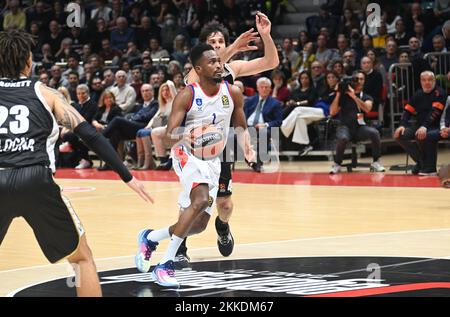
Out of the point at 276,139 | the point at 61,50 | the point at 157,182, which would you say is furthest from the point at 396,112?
the point at 61,50

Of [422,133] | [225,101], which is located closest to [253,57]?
[422,133]

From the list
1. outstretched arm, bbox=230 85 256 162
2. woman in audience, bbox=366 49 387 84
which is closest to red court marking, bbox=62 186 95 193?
woman in audience, bbox=366 49 387 84

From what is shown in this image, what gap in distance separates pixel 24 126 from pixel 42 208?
469 mm

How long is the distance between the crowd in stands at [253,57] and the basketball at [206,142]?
25.7 ft

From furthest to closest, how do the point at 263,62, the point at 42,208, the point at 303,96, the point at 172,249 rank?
the point at 303,96
the point at 263,62
the point at 172,249
the point at 42,208

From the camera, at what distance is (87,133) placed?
5543mm

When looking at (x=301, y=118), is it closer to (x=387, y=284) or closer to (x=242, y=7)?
(x=242, y=7)

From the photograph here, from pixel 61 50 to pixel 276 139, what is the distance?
8653 mm

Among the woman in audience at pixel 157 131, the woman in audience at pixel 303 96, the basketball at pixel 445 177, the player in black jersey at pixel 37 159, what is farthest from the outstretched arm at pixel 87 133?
the woman in audience at pixel 303 96

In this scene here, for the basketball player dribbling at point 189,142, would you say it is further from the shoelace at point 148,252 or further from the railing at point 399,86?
the railing at point 399,86

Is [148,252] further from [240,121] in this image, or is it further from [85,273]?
[85,273]

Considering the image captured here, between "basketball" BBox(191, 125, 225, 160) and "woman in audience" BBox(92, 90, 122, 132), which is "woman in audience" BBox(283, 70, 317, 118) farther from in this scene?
"basketball" BBox(191, 125, 225, 160)

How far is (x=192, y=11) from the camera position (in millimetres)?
23000

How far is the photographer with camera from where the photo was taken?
15.9 m
